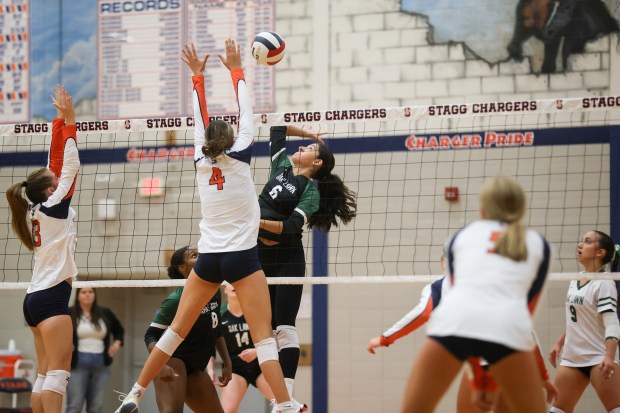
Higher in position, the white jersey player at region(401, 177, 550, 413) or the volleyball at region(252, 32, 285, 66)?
the volleyball at region(252, 32, 285, 66)

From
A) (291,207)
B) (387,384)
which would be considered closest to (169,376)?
(291,207)

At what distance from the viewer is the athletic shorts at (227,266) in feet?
20.9

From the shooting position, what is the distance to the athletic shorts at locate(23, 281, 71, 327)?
6973 mm

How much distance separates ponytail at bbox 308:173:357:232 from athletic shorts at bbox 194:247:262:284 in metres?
2.01

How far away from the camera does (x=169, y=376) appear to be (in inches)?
285

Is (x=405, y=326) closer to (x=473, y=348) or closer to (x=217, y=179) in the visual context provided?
(x=473, y=348)

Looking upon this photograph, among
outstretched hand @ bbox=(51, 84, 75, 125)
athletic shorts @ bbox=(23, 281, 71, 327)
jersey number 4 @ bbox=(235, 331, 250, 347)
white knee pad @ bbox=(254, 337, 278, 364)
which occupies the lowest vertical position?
jersey number 4 @ bbox=(235, 331, 250, 347)

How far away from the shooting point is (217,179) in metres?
6.50

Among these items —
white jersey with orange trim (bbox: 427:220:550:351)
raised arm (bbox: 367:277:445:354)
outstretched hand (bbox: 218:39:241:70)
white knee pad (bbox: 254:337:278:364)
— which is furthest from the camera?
outstretched hand (bbox: 218:39:241:70)

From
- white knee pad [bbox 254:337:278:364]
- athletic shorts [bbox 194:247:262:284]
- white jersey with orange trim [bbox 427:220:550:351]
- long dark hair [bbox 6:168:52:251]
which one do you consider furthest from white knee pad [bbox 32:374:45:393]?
white jersey with orange trim [bbox 427:220:550:351]

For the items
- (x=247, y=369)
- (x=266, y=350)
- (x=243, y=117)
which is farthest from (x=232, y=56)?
(x=247, y=369)

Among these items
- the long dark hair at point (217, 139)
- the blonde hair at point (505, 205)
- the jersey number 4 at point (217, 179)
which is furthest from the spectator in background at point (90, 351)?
the blonde hair at point (505, 205)

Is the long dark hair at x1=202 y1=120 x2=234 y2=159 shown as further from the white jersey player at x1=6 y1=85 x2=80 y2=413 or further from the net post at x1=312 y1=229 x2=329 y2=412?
the net post at x1=312 y1=229 x2=329 y2=412

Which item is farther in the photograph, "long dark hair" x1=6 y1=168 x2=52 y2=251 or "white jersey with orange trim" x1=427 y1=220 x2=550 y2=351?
"long dark hair" x1=6 y1=168 x2=52 y2=251
